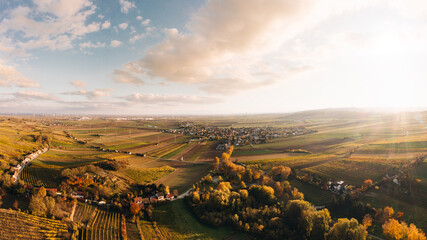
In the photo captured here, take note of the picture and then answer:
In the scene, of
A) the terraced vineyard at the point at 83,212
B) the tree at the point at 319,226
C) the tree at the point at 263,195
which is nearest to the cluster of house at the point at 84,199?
the terraced vineyard at the point at 83,212

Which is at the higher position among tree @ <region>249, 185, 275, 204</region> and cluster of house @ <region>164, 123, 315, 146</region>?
cluster of house @ <region>164, 123, 315, 146</region>

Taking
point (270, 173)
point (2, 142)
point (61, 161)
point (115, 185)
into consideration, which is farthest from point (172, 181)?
point (2, 142)

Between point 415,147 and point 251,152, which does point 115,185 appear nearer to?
point 251,152

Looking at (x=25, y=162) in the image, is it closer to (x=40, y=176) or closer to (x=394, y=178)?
(x=40, y=176)

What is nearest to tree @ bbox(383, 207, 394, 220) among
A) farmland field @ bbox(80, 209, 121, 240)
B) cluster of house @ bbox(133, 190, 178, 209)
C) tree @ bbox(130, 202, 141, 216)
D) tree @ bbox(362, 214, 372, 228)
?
tree @ bbox(362, 214, 372, 228)

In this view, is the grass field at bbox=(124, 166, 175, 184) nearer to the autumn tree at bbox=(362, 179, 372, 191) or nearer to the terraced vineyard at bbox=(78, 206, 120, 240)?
the terraced vineyard at bbox=(78, 206, 120, 240)

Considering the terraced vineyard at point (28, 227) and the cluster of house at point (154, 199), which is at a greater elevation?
the terraced vineyard at point (28, 227)

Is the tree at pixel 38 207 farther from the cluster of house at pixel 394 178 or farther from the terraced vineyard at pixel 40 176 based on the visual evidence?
the cluster of house at pixel 394 178
